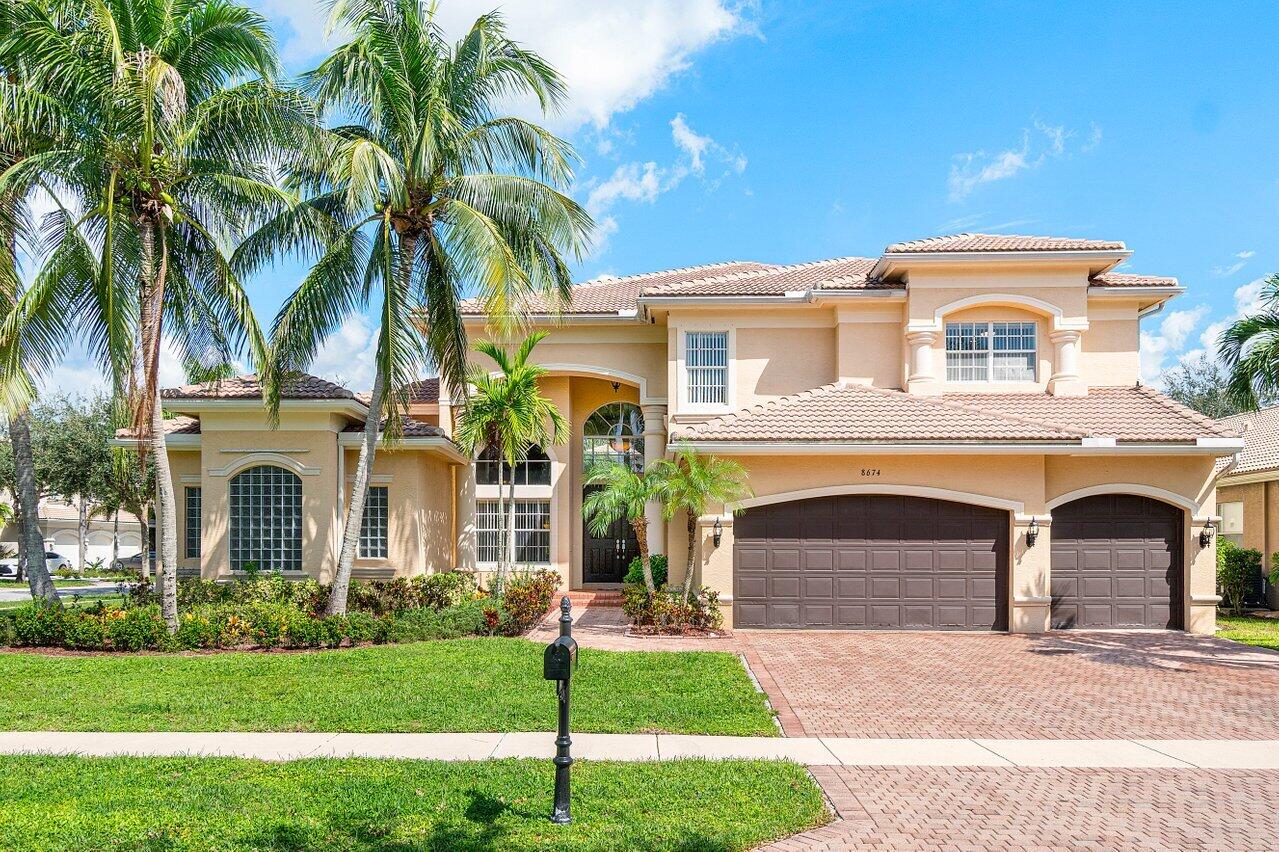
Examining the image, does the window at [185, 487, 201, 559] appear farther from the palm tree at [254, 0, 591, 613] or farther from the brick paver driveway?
the brick paver driveway

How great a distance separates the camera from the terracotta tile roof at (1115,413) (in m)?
15.7

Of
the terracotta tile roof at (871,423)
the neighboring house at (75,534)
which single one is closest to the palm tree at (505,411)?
the terracotta tile roof at (871,423)

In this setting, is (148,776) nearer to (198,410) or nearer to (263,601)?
(263,601)

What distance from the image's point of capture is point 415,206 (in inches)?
593

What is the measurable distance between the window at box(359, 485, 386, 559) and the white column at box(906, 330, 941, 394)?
1200 cm

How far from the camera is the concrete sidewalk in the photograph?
7.69m

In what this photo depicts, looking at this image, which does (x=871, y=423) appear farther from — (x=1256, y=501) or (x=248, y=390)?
(x=1256, y=501)

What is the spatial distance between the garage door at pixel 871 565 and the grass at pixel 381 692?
3.40 meters

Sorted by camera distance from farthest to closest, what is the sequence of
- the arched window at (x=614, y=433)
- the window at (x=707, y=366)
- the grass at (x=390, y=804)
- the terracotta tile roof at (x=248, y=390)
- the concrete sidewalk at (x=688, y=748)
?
the arched window at (x=614, y=433)
the window at (x=707, y=366)
the terracotta tile roof at (x=248, y=390)
the concrete sidewalk at (x=688, y=748)
the grass at (x=390, y=804)

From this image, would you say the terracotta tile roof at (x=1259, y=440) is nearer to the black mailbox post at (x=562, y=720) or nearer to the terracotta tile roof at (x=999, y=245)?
the terracotta tile roof at (x=999, y=245)

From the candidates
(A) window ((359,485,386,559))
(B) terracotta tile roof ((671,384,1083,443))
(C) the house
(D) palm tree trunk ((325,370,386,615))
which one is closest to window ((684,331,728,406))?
(C) the house

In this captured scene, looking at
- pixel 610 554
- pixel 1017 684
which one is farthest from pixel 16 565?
pixel 1017 684

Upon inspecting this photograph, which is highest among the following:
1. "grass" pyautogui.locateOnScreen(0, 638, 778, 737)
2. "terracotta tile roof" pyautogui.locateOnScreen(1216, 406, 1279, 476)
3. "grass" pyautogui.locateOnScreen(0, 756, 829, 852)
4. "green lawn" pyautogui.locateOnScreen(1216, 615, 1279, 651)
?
"terracotta tile roof" pyautogui.locateOnScreen(1216, 406, 1279, 476)

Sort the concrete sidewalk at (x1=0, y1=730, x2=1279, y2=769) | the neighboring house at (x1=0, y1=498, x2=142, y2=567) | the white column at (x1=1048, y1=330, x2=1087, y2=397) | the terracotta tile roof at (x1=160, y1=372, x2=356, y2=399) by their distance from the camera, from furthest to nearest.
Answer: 1. the neighboring house at (x1=0, y1=498, x2=142, y2=567)
2. the white column at (x1=1048, y1=330, x2=1087, y2=397)
3. the terracotta tile roof at (x1=160, y1=372, x2=356, y2=399)
4. the concrete sidewalk at (x1=0, y1=730, x2=1279, y2=769)
